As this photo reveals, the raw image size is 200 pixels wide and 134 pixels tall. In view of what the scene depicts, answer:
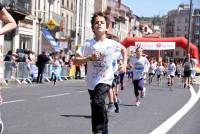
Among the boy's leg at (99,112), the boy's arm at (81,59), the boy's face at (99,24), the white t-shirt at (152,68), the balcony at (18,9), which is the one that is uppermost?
the balcony at (18,9)

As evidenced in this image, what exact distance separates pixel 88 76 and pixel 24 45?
42.2 meters

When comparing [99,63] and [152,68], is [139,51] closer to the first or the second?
[99,63]

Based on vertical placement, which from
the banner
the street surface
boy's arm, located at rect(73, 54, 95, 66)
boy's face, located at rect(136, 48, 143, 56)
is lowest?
the street surface

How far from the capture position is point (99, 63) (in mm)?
8414

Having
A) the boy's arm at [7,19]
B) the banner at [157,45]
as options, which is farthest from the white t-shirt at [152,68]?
the boy's arm at [7,19]

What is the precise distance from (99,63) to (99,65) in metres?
0.03

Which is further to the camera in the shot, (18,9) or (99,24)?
(18,9)

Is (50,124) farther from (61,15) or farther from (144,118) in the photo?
(61,15)

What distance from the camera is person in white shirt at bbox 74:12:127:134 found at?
8.23 m

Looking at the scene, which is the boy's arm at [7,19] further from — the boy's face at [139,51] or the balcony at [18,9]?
the balcony at [18,9]

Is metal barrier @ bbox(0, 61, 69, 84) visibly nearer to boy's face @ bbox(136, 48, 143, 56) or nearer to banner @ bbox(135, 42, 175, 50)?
boy's face @ bbox(136, 48, 143, 56)

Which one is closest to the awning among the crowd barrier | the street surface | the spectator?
the crowd barrier

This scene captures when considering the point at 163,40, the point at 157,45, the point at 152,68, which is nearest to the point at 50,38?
the point at 157,45

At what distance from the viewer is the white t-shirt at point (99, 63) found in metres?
8.41
